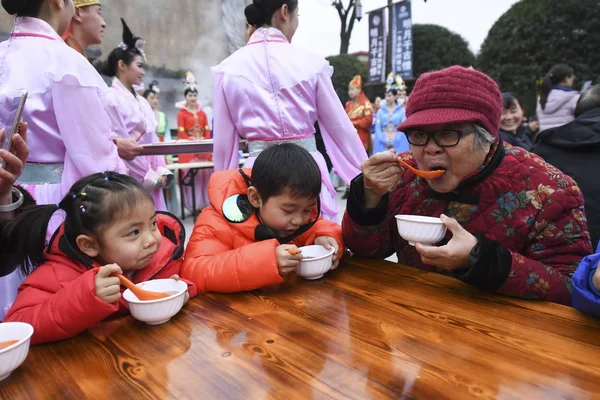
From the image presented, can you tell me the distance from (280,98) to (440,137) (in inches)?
55.6

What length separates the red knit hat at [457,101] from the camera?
1307 millimetres

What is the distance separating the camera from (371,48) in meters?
12.8

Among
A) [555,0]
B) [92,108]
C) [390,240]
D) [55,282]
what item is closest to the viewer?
[55,282]

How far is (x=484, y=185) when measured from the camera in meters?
1.40

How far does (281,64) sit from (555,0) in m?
12.8

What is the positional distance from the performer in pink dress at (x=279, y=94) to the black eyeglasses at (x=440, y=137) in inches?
51.0

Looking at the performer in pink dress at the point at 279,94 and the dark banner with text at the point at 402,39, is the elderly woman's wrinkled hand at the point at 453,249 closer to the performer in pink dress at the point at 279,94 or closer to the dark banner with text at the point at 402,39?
the performer in pink dress at the point at 279,94

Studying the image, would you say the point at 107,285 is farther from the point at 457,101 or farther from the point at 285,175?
the point at 457,101

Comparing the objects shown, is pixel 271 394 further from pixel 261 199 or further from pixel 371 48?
pixel 371 48

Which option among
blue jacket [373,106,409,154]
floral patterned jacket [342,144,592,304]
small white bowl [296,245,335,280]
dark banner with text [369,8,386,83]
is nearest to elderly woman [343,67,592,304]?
floral patterned jacket [342,144,592,304]

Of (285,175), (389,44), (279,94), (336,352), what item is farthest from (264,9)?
(389,44)

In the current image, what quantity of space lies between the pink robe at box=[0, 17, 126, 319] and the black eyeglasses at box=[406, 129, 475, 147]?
138cm

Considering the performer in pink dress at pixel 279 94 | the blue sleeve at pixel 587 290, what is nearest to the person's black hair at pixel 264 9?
the performer in pink dress at pixel 279 94

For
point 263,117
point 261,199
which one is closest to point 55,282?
point 261,199
